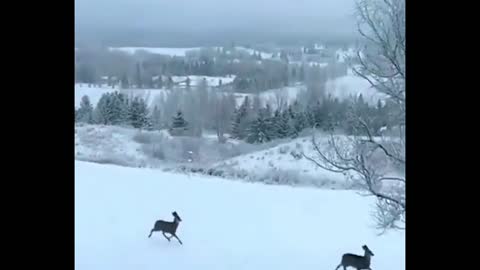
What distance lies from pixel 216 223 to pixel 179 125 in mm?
552

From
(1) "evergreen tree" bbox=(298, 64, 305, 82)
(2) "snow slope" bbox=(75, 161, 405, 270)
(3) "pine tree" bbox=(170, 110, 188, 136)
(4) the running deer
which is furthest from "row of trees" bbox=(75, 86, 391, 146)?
(4) the running deer

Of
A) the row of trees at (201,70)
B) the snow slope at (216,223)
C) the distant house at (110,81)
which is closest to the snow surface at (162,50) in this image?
the row of trees at (201,70)

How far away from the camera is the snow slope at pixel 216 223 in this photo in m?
2.64

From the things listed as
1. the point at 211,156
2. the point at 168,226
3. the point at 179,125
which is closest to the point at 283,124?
the point at 211,156

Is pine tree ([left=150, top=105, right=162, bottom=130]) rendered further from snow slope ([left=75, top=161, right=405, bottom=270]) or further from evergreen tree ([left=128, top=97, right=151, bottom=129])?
snow slope ([left=75, top=161, right=405, bottom=270])

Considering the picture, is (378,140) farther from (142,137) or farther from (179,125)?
(142,137)

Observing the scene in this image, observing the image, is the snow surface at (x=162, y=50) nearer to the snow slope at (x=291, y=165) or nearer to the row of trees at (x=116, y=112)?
the row of trees at (x=116, y=112)

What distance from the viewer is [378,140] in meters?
2.88

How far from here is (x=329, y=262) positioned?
8.50 feet

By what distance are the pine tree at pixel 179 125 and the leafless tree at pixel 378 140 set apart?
621mm

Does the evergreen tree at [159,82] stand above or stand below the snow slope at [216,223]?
above

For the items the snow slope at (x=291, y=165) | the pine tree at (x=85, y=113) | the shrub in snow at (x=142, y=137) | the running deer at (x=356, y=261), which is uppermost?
the pine tree at (x=85, y=113)
